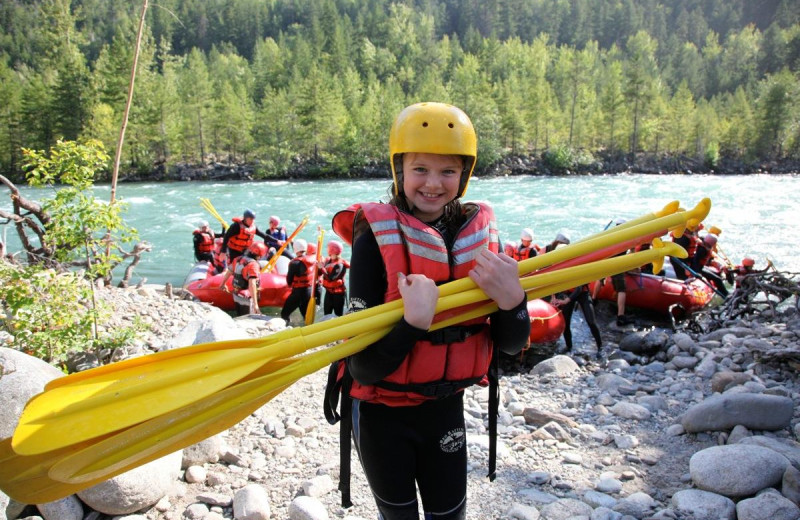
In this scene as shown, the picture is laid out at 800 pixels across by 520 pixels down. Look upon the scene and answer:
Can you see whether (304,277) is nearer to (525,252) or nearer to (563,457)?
(525,252)

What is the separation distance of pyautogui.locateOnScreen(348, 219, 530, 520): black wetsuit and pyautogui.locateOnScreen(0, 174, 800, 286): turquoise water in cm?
1078

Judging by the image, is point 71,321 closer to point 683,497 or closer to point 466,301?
point 466,301

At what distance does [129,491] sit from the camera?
107 inches

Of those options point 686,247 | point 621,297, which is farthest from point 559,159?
point 621,297

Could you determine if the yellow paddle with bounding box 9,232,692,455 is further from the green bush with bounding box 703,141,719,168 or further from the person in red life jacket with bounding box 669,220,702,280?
the green bush with bounding box 703,141,719,168

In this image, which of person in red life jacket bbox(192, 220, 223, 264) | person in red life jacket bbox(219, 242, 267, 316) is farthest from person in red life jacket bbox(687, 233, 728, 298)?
person in red life jacket bbox(192, 220, 223, 264)

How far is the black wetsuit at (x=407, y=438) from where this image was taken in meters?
1.51

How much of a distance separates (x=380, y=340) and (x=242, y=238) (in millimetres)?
8233

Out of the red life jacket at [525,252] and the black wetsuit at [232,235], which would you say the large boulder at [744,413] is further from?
the black wetsuit at [232,235]

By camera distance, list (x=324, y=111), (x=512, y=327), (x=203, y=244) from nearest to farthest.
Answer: (x=512, y=327), (x=203, y=244), (x=324, y=111)

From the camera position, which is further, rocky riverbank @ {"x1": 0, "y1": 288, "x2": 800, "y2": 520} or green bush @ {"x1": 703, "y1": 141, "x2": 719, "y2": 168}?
green bush @ {"x1": 703, "y1": 141, "x2": 719, "y2": 168}

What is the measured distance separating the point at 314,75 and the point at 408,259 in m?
41.7

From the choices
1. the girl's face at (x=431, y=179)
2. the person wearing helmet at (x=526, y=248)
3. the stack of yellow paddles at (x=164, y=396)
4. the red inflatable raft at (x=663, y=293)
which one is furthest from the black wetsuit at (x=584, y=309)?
the girl's face at (x=431, y=179)

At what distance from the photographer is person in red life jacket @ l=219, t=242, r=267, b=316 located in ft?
27.6
